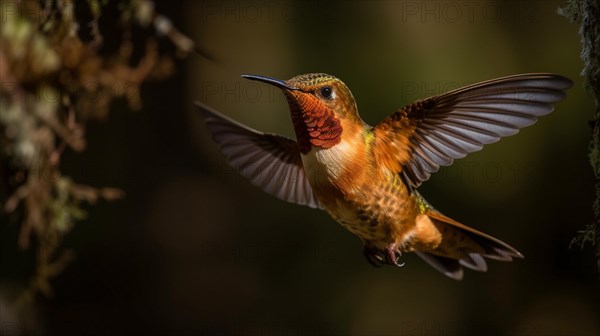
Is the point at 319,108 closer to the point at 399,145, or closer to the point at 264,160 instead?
the point at 399,145

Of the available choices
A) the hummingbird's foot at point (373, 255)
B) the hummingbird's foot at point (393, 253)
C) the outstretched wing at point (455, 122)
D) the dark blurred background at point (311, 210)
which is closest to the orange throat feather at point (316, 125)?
the outstretched wing at point (455, 122)

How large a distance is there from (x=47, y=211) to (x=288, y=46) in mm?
2927

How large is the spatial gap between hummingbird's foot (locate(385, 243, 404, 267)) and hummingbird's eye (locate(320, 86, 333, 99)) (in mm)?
465

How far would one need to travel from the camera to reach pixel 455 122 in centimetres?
166

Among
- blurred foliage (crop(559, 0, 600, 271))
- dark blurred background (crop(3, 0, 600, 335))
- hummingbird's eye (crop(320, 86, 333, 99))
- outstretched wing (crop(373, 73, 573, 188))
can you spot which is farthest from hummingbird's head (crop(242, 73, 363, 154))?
dark blurred background (crop(3, 0, 600, 335))

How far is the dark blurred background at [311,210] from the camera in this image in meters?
4.27

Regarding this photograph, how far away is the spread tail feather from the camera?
6.18 ft

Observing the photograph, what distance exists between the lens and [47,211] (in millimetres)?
1901

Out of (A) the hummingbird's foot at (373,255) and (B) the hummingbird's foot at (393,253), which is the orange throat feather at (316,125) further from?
(A) the hummingbird's foot at (373,255)

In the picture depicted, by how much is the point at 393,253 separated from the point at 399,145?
0.29m

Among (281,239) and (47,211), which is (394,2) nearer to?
(281,239)

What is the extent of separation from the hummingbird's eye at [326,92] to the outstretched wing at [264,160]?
1.69ft

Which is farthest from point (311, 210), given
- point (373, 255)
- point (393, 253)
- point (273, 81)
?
point (273, 81)

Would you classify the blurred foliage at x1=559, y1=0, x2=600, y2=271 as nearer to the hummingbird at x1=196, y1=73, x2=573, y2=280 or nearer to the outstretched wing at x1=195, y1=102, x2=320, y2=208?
the hummingbird at x1=196, y1=73, x2=573, y2=280
